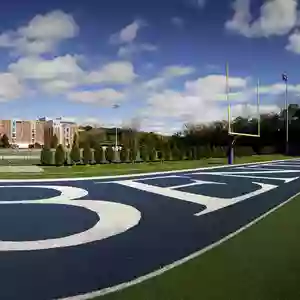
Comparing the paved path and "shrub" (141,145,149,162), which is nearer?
the paved path

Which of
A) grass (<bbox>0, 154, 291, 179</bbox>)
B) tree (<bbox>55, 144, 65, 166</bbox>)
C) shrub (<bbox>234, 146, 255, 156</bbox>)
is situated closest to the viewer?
grass (<bbox>0, 154, 291, 179</bbox>)

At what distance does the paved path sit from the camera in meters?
4.60

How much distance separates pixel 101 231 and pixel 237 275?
289 cm

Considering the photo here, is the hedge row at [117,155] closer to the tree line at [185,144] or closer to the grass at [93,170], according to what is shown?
the tree line at [185,144]

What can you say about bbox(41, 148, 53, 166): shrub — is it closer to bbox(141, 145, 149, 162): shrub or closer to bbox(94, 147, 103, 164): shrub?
bbox(94, 147, 103, 164): shrub

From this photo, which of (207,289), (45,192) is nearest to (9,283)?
(207,289)

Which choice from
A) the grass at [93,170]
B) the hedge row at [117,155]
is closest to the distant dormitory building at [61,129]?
the hedge row at [117,155]

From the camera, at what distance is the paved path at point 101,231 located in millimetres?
4598

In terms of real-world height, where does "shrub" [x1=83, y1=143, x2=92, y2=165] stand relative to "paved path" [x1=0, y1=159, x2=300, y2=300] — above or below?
above

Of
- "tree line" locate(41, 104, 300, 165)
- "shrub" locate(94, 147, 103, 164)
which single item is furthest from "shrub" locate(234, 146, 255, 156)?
"shrub" locate(94, 147, 103, 164)

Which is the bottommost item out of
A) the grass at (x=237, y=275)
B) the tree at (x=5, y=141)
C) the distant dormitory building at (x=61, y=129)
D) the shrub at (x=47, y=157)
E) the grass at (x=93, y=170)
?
the grass at (x=237, y=275)

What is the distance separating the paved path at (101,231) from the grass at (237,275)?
1.08 feet

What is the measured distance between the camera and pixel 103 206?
984 centimetres

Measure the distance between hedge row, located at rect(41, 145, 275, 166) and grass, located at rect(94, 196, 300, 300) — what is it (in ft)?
89.8
